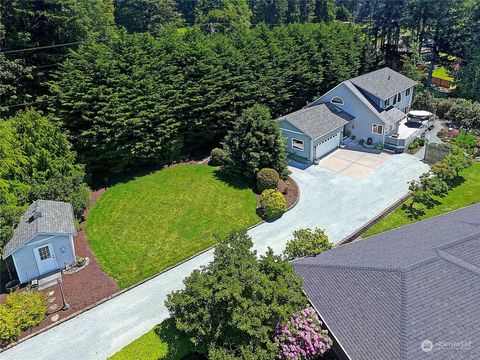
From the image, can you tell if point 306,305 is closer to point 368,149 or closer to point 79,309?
point 79,309

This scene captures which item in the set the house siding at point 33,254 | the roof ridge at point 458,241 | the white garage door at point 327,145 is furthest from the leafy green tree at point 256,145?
the roof ridge at point 458,241

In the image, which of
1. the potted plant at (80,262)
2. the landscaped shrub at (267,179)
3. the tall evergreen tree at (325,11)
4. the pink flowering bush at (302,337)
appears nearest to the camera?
the pink flowering bush at (302,337)

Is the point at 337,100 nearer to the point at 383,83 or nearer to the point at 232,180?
the point at 383,83

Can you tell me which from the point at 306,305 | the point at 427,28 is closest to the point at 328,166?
the point at 306,305

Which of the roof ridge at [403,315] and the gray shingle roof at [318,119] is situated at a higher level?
the roof ridge at [403,315]

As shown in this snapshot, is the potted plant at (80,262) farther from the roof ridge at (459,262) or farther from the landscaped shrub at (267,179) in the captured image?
the roof ridge at (459,262)

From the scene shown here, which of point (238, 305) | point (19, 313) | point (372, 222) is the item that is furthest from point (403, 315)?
point (19, 313)

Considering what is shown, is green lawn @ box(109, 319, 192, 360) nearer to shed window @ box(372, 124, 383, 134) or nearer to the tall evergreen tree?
shed window @ box(372, 124, 383, 134)
